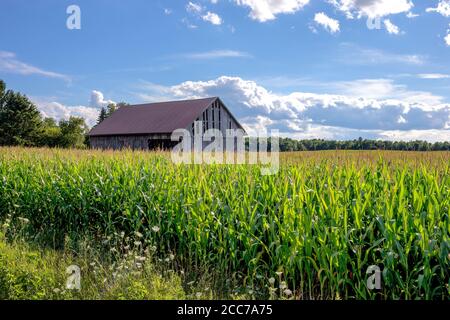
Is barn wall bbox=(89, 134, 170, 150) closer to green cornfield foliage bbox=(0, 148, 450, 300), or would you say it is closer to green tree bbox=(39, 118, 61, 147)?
green tree bbox=(39, 118, 61, 147)

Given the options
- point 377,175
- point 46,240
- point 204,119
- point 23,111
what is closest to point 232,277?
point 377,175

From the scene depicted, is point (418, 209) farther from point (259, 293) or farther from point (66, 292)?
point (66, 292)

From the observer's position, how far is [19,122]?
5369 cm

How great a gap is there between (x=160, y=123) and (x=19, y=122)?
1111 inches

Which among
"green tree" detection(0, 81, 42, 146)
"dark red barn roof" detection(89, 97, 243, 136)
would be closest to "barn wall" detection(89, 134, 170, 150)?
"dark red barn roof" detection(89, 97, 243, 136)

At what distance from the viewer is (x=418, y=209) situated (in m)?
5.23

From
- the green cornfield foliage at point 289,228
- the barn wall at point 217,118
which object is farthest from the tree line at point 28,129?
the green cornfield foliage at point 289,228

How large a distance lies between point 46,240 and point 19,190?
2.83 meters

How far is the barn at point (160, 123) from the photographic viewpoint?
110 ft

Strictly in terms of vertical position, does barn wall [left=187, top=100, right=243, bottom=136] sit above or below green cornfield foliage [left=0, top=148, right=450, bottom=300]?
above

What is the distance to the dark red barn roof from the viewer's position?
3384 cm

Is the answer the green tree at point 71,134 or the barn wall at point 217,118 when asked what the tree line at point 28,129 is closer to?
the green tree at point 71,134

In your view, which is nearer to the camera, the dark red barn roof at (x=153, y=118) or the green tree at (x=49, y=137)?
the dark red barn roof at (x=153, y=118)

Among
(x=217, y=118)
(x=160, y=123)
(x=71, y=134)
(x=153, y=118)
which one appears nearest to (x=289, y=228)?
(x=217, y=118)
